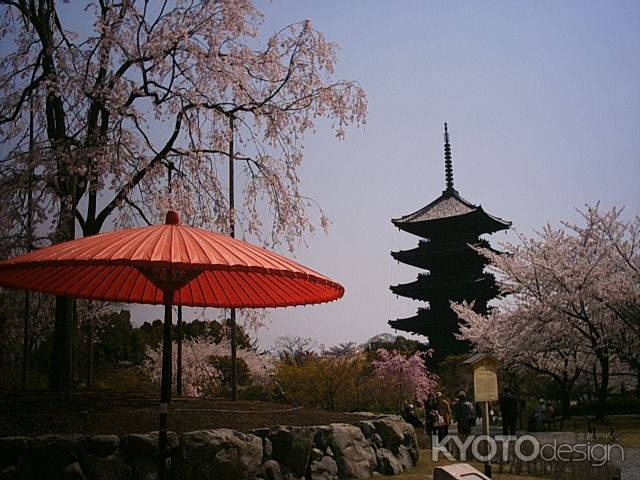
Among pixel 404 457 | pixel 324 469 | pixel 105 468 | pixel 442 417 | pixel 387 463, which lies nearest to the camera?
pixel 105 468

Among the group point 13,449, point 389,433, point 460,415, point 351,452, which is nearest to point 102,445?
point 13,449

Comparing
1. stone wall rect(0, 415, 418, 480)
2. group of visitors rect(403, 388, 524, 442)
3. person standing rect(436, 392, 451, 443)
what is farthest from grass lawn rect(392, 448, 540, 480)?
group of visitors rect(403, 388, 524, 442)

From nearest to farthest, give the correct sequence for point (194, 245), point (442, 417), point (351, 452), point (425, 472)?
point (194, 245)
point (351, 452)
point (425, 472)
point (442, 417)

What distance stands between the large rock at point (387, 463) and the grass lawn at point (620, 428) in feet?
21.1

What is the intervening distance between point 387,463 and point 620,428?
10600 mm

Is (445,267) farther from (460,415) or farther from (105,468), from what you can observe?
(105,468)

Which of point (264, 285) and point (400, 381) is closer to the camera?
point (264, 285)

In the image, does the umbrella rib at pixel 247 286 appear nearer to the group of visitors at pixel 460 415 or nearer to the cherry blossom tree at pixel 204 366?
the group of visitors at pixel 460 415

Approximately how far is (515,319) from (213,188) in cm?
1200

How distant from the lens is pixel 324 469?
306 inches

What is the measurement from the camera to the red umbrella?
4461mm

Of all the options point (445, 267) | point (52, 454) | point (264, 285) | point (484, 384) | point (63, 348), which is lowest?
point (52, 454)

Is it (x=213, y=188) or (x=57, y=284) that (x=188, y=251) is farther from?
(x=213, y=188)

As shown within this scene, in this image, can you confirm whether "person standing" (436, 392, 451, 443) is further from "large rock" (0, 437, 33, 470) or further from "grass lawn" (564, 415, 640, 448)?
"large rock" (0, 437, 33, 470)
